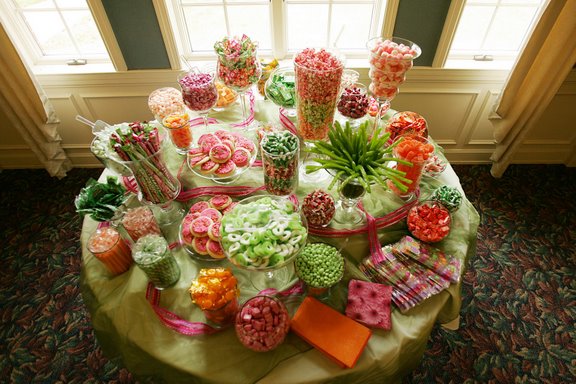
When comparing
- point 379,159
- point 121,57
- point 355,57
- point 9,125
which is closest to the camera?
point 379,159

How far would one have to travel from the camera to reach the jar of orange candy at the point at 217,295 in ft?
4.01

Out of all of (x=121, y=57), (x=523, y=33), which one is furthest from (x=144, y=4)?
(x=523, y=33)

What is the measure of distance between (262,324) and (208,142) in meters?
0.92

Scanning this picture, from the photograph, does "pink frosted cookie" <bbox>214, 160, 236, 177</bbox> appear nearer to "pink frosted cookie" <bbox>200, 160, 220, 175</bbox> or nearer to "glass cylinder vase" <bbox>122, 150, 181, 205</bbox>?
"pink frosted cookie" <bbox>200, 160, 220, 175</bbox>

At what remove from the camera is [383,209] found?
164 centimetres

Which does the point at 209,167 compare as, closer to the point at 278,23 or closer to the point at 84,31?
the point at 278,23

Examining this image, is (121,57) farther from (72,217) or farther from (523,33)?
(523,33)

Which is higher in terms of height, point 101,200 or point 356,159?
point 356,159

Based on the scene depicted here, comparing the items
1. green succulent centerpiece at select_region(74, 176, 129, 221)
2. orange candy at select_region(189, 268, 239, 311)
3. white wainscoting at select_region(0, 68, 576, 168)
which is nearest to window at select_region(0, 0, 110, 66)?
white wainscoting at select_region(0, 68, 576, 168)

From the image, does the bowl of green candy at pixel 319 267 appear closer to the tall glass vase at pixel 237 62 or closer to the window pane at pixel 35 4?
the tall glass vase at pixel 237 62

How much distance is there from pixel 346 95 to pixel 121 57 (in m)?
1.82

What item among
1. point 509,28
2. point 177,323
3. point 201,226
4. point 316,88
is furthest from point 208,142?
point 509,28

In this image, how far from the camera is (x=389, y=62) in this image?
1.58m

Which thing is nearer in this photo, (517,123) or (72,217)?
(517,123)
